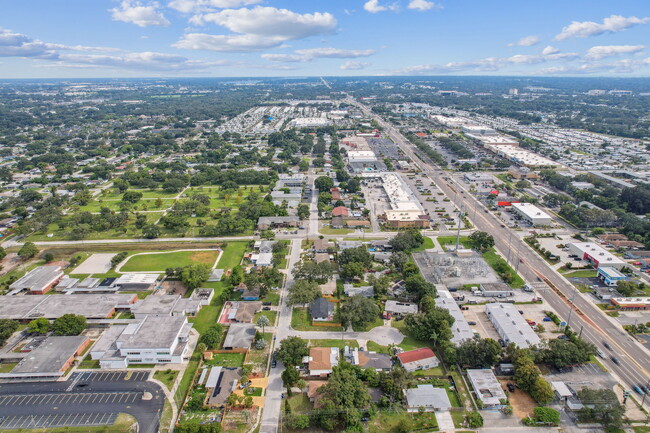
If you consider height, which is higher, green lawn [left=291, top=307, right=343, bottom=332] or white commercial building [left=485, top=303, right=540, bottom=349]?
white commercial building [left=485, top=303, right=540, bottom=349]

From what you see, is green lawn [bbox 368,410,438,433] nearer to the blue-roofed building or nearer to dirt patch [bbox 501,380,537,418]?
dirt patch [bbox 501,380,537,418]

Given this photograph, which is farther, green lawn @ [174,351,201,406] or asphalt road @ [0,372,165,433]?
green lawn @ [174,351,201,406]

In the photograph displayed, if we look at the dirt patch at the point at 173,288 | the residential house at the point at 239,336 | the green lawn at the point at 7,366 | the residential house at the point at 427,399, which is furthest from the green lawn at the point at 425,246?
the green lawn at the point at 7,366

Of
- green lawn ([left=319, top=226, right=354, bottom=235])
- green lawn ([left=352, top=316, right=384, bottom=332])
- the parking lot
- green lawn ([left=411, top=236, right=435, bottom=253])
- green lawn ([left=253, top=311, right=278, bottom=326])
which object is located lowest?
the parking lot

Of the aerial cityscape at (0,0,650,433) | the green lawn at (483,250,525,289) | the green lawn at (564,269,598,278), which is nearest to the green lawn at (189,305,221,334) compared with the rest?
the aerial cityscape at (0,0,650,433)

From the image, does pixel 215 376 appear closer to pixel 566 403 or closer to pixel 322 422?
pixel 322 422

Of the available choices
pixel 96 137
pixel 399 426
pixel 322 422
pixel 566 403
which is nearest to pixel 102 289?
pixel 322 422

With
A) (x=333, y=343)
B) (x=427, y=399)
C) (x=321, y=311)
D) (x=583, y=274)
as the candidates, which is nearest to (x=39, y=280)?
(x=321, y=311)

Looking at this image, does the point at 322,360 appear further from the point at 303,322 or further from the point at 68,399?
the point at 68,399
